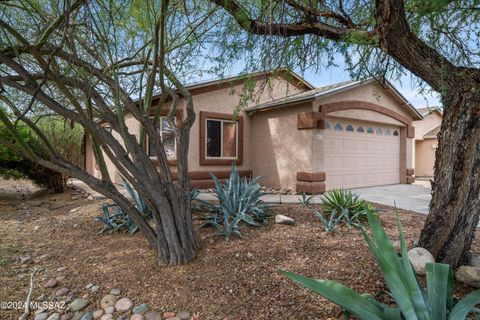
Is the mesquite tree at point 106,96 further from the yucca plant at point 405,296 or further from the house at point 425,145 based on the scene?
the house at point 425,145

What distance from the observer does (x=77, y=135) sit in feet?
36.3

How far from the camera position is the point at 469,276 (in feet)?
10.1

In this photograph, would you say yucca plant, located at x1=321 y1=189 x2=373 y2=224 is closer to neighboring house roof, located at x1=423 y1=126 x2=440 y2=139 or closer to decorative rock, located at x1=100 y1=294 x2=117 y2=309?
decorative rock, located at x1=100 y1=294 x2=117 y2=309

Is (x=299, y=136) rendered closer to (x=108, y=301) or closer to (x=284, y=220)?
(x=284, y=220)

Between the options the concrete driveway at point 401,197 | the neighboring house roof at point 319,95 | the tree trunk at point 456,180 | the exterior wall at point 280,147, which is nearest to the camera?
the tree trunk at point 456,180

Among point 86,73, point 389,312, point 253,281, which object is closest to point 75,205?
point 86,73

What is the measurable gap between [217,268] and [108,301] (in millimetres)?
1192

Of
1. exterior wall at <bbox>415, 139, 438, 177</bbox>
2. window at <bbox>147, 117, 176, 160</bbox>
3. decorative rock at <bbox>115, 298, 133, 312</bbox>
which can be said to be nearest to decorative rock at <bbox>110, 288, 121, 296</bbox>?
decorative rock at <bbox>115, 298, 133, 312</bbox>

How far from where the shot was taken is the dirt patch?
9.42ft

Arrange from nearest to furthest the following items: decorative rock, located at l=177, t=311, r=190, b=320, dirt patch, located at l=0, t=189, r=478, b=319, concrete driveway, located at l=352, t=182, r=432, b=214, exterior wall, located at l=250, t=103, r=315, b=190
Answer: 1. decorative rock, located at l=177, t=311, r=190, b=320
2. dirt patch, located at l=0, t=189, r=478, b=319
3. concrete driveway, located at l=352, t=182, r=432, b=214
4. exterior wall, located at l=250, t=103, r=315, b=190

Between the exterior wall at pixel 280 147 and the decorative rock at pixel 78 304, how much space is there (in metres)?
7.12

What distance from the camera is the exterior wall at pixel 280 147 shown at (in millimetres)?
9242

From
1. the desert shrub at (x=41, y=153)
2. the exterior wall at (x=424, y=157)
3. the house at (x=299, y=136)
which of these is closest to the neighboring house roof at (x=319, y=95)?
the house at (x=299, y=136)

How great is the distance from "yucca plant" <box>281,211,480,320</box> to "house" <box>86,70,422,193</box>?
6.73 meters
